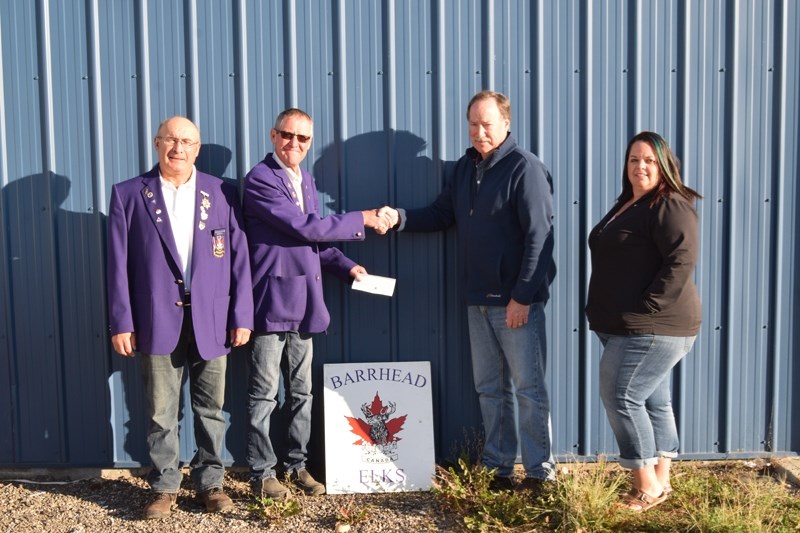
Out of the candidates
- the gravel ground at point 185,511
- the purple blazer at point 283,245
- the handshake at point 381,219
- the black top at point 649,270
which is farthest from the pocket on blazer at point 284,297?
the black top at point 649,270

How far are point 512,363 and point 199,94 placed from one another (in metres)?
2.24

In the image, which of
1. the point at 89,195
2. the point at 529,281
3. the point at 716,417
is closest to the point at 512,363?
the point at 529,281

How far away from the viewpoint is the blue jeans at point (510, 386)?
361cm

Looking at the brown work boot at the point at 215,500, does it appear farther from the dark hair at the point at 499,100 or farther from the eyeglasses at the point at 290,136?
the dark hair at the point at 499,100

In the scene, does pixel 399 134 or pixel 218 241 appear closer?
pixel 218 241

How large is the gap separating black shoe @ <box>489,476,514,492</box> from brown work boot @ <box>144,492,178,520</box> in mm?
1655

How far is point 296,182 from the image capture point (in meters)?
3.71

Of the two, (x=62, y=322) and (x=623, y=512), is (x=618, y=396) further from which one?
(x=62, y=322)

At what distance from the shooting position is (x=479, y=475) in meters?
3.70

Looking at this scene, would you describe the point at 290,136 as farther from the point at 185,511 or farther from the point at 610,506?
the point at 610,506

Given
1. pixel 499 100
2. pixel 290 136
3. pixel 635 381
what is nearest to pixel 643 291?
pixel 635 381

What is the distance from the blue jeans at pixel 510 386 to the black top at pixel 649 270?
0.43 metres

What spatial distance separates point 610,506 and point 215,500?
195 centimetres

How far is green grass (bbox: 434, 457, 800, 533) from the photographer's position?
3.21 metres
